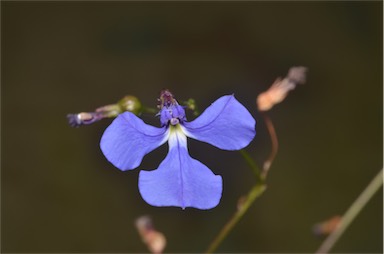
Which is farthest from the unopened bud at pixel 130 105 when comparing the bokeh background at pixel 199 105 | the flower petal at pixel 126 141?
the bokeh background at pixel 199 105

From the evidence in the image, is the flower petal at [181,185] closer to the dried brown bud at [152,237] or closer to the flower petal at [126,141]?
the flower petal at [126,141]

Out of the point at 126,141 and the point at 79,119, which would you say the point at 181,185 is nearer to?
the point at 126,141

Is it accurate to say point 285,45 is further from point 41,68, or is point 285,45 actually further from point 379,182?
point 379,182

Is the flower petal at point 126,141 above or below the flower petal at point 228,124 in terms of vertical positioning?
above

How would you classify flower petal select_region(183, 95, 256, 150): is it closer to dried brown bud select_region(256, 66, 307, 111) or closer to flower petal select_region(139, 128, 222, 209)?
flower petal select_region(139, 128, 222, 209)

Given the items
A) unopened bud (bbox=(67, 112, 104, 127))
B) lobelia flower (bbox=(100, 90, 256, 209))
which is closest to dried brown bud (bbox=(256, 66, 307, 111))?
lobelia flower (bbox=(100, 90, 256, 209))
